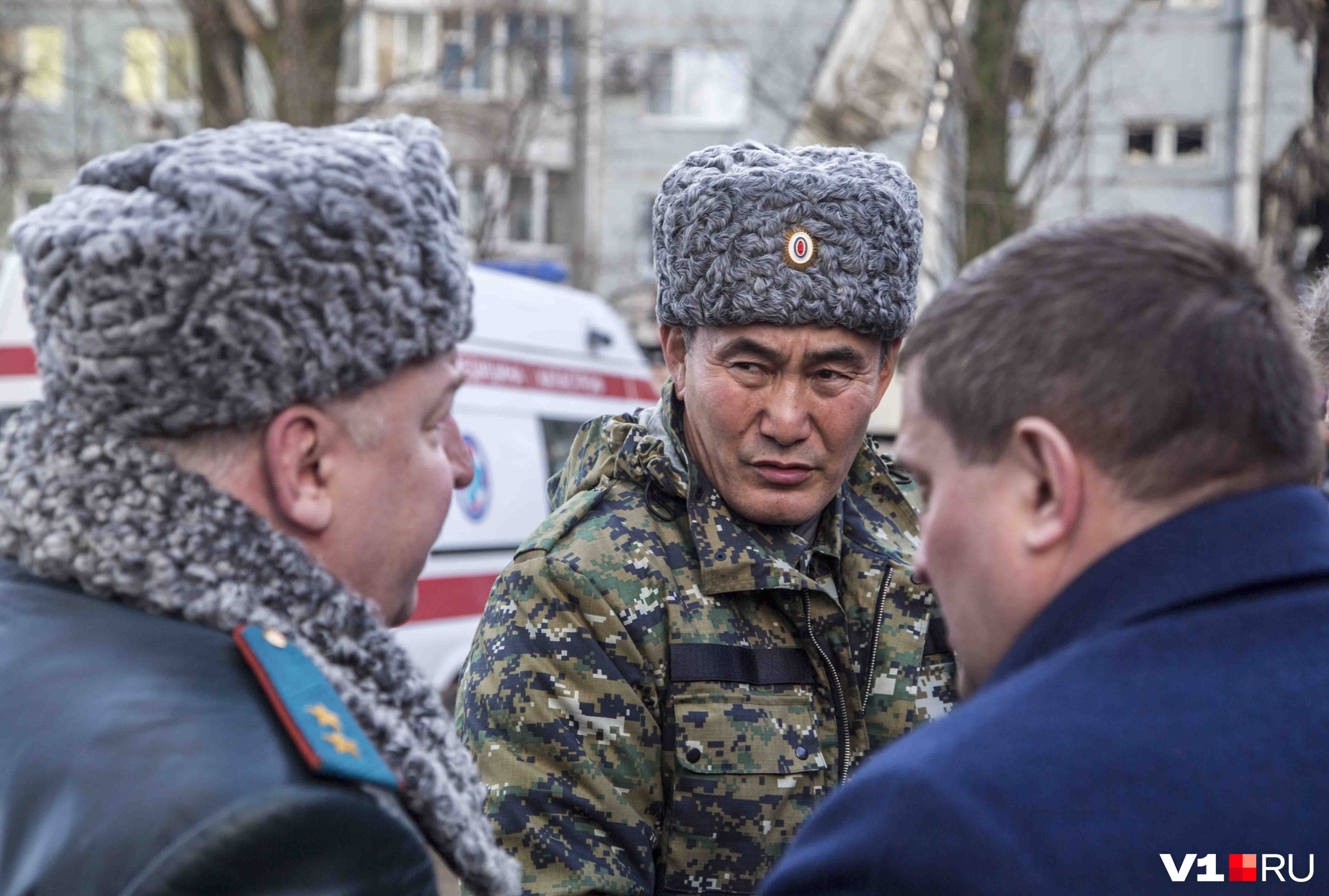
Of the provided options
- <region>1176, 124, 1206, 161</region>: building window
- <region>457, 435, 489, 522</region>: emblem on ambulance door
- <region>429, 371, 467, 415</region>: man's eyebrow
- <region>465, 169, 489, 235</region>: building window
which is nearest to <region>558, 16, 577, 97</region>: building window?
<region>465, 169, 489, 235</region>: building window

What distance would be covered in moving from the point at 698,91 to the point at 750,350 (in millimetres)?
24151

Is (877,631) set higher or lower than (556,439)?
higher

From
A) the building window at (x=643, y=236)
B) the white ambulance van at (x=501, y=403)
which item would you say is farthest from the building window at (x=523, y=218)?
the white ambulance van at (x=501, y=403)

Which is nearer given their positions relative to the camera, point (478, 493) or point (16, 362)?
point (16, 362)

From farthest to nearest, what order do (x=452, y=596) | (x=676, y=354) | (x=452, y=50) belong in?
(x=452, y=50)
(x=452, y=596)
(x=676, y=354)

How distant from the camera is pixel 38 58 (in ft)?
58.5

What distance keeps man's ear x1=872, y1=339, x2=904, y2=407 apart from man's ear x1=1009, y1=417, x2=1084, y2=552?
3.63ft

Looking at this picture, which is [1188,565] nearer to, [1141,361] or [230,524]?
[1141,361]

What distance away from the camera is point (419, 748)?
132 cm

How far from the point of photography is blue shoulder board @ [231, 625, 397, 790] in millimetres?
1161

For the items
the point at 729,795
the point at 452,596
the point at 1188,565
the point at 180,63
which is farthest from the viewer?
the point at 180,63

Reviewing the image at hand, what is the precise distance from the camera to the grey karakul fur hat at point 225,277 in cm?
125

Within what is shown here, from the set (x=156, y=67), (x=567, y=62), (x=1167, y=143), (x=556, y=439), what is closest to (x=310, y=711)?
(x=556, y=439)

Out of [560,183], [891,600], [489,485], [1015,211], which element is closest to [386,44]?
[560,183]
